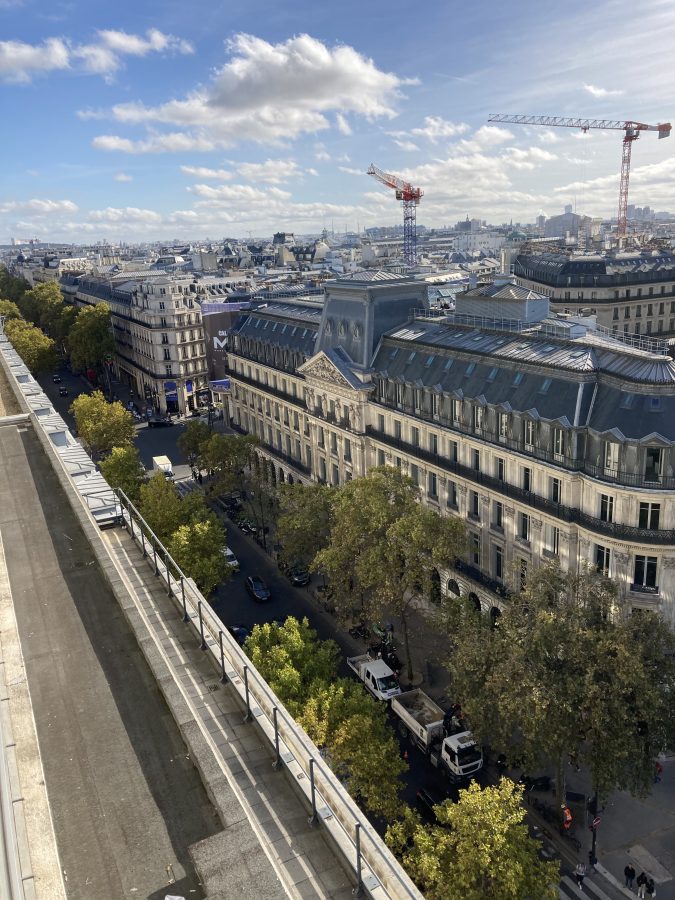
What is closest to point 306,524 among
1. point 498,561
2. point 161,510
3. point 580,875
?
point 161,510

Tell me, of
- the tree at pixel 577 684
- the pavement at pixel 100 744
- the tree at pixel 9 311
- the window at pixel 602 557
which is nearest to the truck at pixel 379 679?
the tree at pixel 577 684

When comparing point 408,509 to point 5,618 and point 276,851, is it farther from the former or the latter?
point 276,851

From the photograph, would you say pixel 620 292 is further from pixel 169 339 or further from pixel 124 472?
pixel 124 472

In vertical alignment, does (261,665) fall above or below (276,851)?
below

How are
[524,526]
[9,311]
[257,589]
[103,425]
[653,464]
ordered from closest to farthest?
[653,464]
[524,526]
[257,589]
[103,425]
[9,311]

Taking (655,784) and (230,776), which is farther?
(655,784)

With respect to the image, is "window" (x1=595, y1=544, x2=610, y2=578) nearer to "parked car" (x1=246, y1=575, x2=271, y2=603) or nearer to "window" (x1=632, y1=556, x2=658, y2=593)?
"window" (x1=632, y1=556, x2=658, y2=593)

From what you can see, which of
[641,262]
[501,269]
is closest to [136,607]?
[641,262]

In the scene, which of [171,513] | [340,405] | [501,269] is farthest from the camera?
[501,269]
